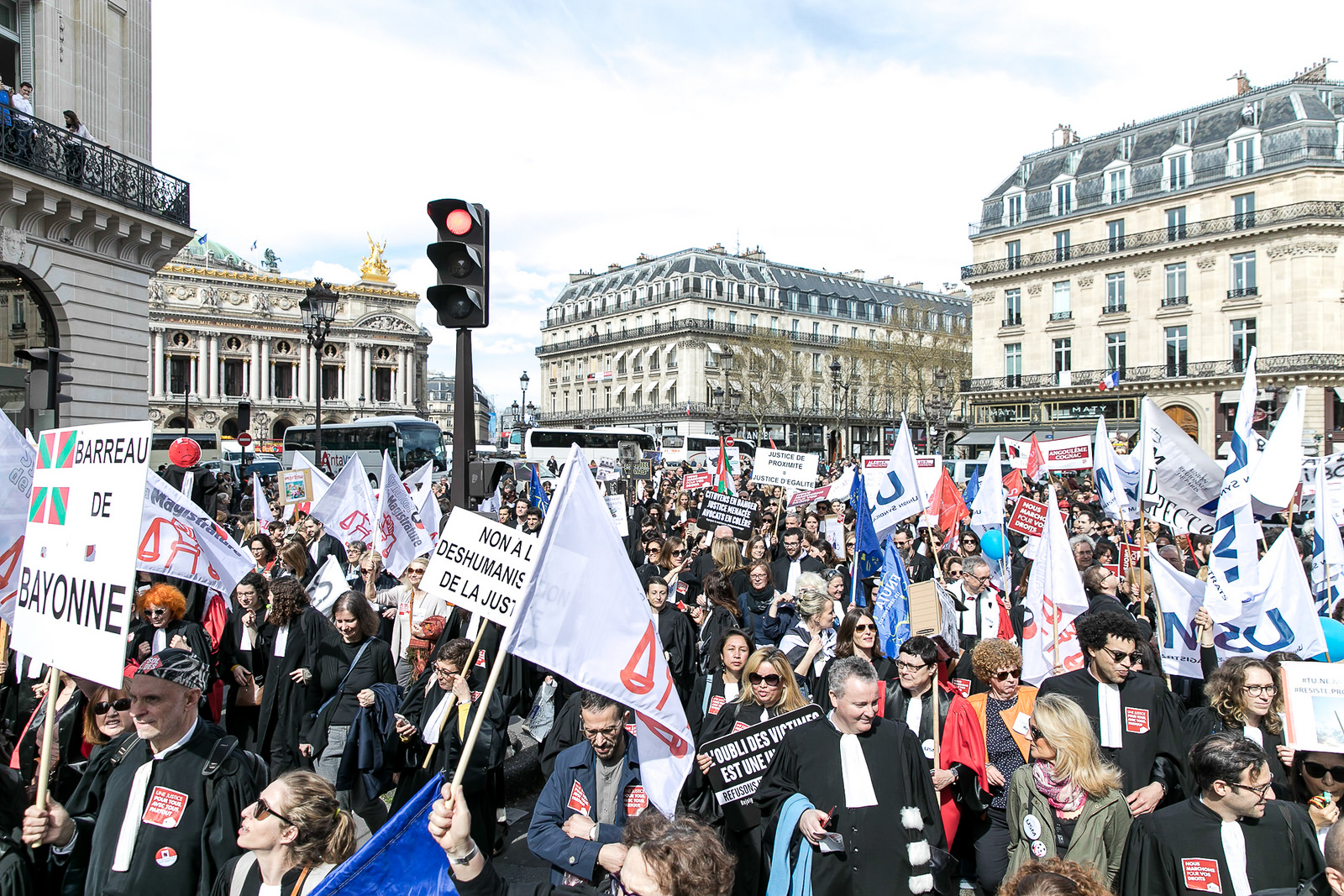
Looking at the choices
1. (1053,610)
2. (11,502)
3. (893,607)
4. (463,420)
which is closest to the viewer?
(11,502)

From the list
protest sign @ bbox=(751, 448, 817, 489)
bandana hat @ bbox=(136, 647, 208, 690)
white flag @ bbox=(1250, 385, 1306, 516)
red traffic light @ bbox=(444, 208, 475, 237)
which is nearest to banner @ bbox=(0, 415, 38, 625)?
bandana hat @ bbox=(136, 647, 208, 690)

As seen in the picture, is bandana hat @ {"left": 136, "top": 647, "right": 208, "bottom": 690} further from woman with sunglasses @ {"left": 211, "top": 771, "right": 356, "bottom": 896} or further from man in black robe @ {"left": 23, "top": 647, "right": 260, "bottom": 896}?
woman with sunglasses @ {"left": 211, "top": 771, "right": 356, "bottom": 896}

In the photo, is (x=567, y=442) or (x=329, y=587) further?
(x=567, y=442)

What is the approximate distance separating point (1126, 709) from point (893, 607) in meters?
2.35

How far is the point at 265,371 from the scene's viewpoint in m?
85.1

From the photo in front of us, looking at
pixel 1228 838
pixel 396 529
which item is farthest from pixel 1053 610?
pixel 396 529

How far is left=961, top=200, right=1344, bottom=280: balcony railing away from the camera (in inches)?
1517

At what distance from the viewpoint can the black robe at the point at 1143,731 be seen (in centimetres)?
437

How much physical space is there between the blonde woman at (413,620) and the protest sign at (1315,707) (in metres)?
4.60

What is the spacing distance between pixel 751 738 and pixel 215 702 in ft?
A: 12.7

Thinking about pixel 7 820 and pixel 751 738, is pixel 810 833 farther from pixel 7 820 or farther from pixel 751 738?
pixel 7 820

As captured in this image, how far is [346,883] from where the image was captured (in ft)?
8.93

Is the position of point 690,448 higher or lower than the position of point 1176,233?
lower

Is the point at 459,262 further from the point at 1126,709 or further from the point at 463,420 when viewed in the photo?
the point at 1126,709
